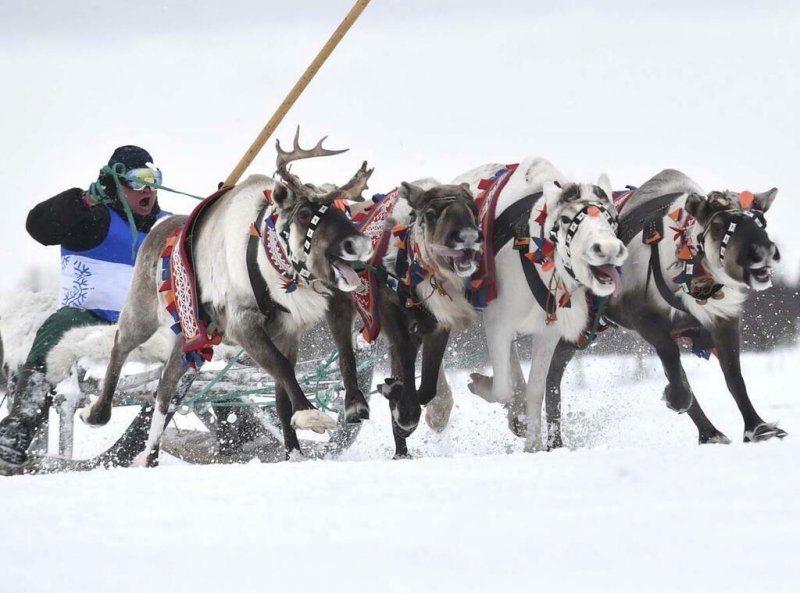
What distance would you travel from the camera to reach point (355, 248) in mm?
5867

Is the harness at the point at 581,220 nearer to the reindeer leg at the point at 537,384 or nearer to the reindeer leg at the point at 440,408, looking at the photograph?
the reindeer leg at the point at 537,384

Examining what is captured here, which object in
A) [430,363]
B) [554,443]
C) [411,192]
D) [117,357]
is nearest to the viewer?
[411,192]

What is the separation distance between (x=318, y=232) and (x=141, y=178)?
2.24 m

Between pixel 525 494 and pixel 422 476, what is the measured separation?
660 millimetres

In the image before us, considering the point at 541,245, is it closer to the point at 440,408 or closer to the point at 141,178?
the point at 440,408

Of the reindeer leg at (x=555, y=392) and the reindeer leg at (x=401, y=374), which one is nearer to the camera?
the reindeer leg at (x=401, y=374)

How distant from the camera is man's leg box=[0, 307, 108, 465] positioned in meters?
7.24

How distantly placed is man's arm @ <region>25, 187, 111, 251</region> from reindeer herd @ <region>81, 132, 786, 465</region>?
3.72ft

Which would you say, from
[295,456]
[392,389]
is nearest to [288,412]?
[295,456]

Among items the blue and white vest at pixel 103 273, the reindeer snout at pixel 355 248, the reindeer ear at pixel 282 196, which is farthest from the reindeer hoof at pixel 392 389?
the blue and white vest at pixel 103 273

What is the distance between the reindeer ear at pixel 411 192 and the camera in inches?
256

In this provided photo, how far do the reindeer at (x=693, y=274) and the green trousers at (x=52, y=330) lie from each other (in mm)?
2952

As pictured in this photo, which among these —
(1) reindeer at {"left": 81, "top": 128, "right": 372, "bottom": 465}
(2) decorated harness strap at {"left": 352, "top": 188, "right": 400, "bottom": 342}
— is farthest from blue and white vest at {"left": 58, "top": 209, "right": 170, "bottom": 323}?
(2) decorated harness strap at {"left": 352, "top": 188, "right": 400, "bottom": 342}

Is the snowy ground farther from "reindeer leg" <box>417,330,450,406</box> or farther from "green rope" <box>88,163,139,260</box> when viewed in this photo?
"green rope" <box>88,163,139,260</box>
